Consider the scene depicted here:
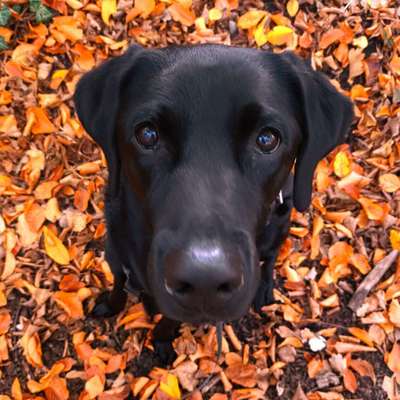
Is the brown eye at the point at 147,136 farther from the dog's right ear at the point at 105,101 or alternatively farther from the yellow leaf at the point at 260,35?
the yellow leaf at the point at 260,35

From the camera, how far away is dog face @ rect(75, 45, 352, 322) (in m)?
2.04

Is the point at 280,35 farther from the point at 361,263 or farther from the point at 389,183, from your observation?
the point at 361,263

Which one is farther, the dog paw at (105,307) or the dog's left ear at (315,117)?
the dog paw at (105,307)

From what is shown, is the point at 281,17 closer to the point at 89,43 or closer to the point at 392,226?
the point at 89,43

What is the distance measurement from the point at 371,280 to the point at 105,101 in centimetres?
216

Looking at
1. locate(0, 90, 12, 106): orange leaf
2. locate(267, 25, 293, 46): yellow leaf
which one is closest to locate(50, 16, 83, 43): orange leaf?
locate(0, 90, 12, 106): orange leaf

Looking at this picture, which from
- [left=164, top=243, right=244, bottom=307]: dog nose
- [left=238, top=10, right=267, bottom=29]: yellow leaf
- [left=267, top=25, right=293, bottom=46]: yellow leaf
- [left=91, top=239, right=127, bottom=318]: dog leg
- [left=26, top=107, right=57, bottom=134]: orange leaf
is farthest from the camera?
[left=238, top=10, right=267, bottom=29]: yellow leaf

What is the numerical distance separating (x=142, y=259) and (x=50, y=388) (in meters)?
1.12

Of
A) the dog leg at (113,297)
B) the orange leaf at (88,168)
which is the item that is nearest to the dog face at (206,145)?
the dog leg at (113,297)

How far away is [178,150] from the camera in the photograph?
2242mm

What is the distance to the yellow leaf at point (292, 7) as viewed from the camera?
177 inches

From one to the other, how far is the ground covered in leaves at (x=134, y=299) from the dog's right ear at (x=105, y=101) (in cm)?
121

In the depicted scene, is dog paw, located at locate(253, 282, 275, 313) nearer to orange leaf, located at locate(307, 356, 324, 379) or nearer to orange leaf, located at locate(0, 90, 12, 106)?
orange leaf, located at locate(307, 356, 324, 379)

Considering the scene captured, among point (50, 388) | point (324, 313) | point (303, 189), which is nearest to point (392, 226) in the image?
point (324, 313)
